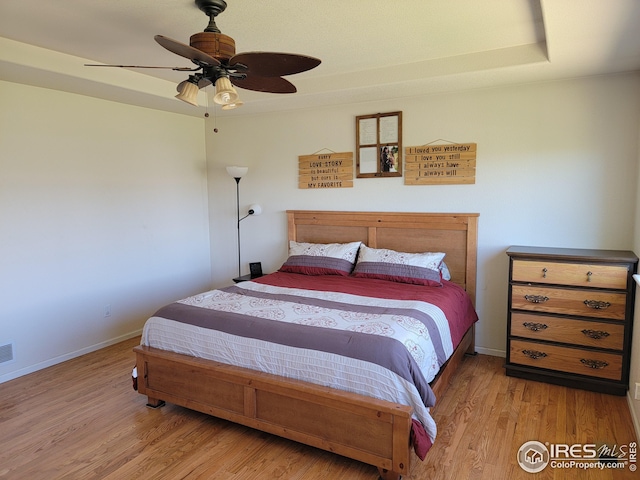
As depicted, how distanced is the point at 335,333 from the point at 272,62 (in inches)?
54.5

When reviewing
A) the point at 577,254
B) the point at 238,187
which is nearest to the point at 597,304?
the point at 577,254

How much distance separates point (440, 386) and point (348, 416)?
76 cm

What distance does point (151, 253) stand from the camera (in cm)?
435

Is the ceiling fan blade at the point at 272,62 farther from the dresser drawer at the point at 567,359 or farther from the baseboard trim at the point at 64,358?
the baseboard trim at the point at 64,358

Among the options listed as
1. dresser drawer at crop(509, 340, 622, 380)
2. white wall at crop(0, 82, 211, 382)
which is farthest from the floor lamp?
dresser drawer at crop(509, 340, 622, 380)

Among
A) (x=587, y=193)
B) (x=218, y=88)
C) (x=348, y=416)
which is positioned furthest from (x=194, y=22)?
(x=587, y=193)

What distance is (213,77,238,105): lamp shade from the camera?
213 cm

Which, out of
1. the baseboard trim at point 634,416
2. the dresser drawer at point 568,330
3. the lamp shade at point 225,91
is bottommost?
the baseboard trim at point 634,416

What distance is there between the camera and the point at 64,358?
12.0 feet

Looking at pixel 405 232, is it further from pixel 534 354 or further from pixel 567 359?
pixel 567 359

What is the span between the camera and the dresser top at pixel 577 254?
279 centimetres

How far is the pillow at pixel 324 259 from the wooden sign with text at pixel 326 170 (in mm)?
Result: 625

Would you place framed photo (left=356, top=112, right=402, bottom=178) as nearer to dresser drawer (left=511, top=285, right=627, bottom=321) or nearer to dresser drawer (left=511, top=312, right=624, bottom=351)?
dresser drawer (left=511, top=285, right=627, bottom=321)

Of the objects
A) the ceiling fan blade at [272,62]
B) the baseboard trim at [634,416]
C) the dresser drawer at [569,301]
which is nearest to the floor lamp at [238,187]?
the ceiling fan blade at [272,62]
